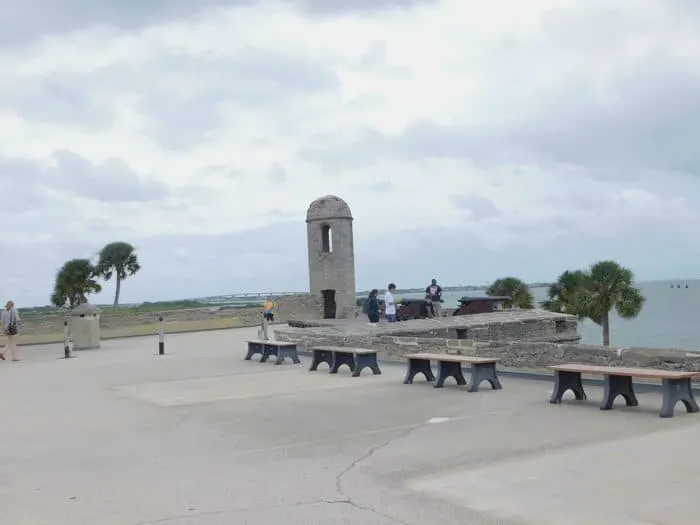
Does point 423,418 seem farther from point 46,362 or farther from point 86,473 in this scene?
point 46,362

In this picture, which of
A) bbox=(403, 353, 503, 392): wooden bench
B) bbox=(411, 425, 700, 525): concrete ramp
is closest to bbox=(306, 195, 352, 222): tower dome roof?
bbox=(403, 353, 503, 392): wooden bench

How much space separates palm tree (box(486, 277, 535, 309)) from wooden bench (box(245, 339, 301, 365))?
19324mm

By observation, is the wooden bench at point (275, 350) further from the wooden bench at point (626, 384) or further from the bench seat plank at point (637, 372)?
the bench seat plank at point (637, 372)

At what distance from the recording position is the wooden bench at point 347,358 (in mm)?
13875

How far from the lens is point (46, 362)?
749 inches

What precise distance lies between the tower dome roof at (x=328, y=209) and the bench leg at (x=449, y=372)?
2151 cm

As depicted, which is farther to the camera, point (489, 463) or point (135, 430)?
point (135, 430)

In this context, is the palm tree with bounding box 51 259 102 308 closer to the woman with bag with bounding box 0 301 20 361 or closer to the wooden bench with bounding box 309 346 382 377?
the woman with bag with bounding box 0 301 20 361

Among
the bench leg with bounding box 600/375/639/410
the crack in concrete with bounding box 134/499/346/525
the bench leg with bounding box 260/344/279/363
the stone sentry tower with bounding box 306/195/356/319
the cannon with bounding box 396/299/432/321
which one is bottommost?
the crack in concrete with bounding box 134/499/346/525

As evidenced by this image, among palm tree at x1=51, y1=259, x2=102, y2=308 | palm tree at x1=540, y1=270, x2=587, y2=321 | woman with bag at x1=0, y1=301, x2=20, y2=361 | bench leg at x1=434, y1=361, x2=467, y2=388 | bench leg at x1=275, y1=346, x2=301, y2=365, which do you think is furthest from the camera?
palm tree at x1=51, y1=259, x2=102, y2=308

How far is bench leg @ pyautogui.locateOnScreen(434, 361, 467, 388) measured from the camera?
38.9 feet

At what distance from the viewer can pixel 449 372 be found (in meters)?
12.0

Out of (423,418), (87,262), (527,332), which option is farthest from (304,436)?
(87,262)

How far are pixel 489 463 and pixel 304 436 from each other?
232 centimetres
